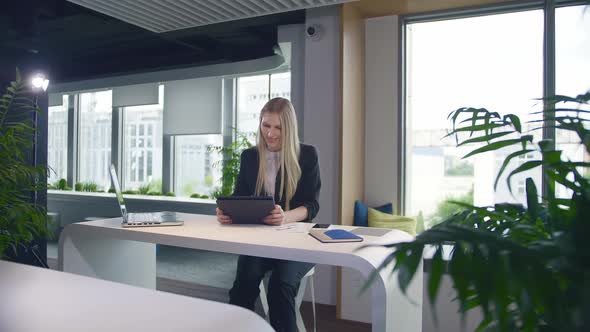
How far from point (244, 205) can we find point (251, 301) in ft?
1.73

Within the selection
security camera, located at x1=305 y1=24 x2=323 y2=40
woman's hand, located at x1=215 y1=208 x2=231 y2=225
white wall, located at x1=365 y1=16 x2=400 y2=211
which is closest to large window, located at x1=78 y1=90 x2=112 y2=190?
security camera, located at x1=305 y1=24 x2=323 y2=40

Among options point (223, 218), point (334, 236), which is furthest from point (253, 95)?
point (334, 236)

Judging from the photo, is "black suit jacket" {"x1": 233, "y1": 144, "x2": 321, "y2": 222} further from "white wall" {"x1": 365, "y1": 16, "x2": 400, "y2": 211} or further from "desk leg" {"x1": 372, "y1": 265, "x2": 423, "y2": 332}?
"white wall" {"x1": 365, "y1": 16, "x2": 400, "y2": 211}

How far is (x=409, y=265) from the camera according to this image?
2.13 ft

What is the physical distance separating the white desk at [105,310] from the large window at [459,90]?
3532mm

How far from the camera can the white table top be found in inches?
65.6

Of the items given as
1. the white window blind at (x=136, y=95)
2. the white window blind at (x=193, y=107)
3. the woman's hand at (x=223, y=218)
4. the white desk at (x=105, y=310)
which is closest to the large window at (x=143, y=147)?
the white window blind at (x=136, y=95)

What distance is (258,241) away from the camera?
1.85 m

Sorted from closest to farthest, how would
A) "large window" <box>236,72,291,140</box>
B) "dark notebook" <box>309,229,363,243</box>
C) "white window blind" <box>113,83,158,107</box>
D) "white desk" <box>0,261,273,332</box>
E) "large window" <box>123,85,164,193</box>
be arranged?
"white desk" <box>0,261,273,332</box> → "dark notebook" <box>309,229,363,243</box> → "large window" <box>236,72,291,140</box> → "white window blind" <box>113,83,158,107</box> → "large window" <box>123,85,164,193</box>

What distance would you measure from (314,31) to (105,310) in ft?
11.3

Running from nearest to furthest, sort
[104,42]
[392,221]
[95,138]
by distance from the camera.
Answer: [392,221], [104,42], [95,138]

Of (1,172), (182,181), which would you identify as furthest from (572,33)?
(182,181)

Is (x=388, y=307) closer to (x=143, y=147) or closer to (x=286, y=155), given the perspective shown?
(x=286, y=155)

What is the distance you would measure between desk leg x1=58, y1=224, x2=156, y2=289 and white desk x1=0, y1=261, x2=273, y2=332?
4.70ft
